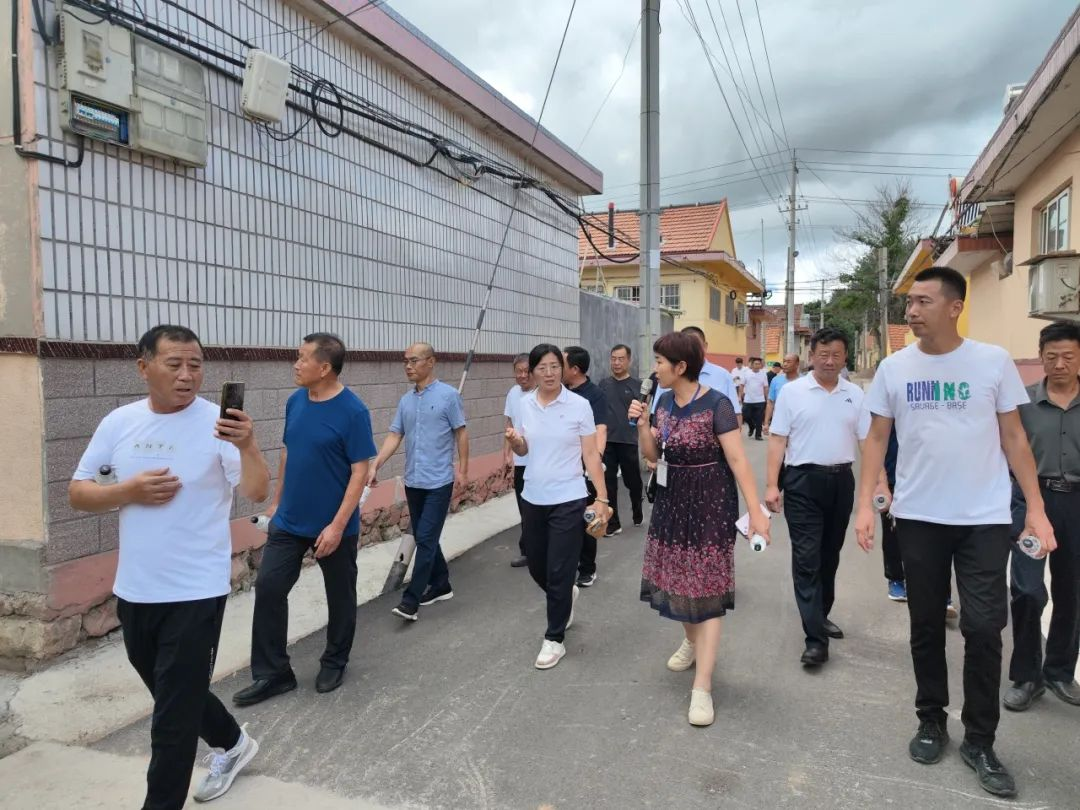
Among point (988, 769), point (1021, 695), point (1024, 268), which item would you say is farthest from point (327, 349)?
point (1024, 268)

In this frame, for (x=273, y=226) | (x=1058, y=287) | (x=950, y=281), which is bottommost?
(x=950, y=281)

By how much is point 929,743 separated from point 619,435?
4.46 meters

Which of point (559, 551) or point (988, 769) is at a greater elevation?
point (559, 551)

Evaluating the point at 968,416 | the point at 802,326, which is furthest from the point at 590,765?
the point at 802,326

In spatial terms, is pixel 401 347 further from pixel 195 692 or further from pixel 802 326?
pixel 802 326

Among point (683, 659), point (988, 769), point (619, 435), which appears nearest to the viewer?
point (988, 769)

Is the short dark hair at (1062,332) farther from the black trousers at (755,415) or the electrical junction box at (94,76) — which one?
the black trousers at (755,415)

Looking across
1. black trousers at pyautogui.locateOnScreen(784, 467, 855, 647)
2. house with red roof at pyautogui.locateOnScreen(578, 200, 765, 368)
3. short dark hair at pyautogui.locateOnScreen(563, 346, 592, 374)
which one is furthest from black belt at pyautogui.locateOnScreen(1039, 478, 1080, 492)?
house with red roof at pyautogui.locateOnScreen(578, 200, 765, 368)

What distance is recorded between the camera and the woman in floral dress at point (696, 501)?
359 cm

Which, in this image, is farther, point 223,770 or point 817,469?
point 817,469

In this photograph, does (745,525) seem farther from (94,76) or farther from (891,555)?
(94,76)

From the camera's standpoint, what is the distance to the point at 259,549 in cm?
539

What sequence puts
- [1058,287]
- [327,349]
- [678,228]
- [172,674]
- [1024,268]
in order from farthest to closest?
[678,228]
[1024,268]
[1058,287]
[327,349]
[172,674]

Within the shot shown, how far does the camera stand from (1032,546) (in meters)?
3.12
